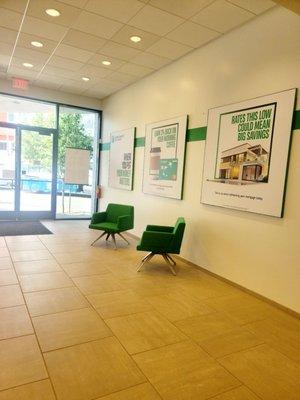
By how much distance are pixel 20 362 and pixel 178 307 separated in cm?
163

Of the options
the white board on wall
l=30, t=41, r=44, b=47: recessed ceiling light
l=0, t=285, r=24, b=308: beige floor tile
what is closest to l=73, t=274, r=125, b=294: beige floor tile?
l=0, t=285, r=24, b=308: beige floor tile

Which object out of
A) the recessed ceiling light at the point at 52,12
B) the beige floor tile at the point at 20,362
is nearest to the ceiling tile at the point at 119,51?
the recessed ceiling light at the point at 52,12

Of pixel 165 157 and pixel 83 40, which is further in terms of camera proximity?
pixel 165 157

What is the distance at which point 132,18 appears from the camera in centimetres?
374

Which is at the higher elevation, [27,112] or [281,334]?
[27,112]

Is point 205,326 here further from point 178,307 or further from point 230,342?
point 178,307

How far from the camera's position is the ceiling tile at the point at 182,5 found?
10.9 feet

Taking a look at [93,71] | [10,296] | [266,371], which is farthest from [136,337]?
[93,71]

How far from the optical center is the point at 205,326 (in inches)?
109

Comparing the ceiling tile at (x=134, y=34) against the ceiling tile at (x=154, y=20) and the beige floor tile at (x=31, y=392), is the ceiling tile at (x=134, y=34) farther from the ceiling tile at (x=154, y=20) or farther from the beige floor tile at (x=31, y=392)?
the beige floor tile at (x=31, y=392)

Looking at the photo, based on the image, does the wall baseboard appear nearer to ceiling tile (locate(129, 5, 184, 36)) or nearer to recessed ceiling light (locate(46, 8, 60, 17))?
ceiling tile (locate(129, 5, 184, 36))

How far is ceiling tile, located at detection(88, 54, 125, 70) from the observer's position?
200 inches

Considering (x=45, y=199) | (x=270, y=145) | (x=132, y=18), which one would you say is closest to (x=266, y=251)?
(x=270, y=145)

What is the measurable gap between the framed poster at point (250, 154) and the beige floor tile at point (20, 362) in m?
2.71
